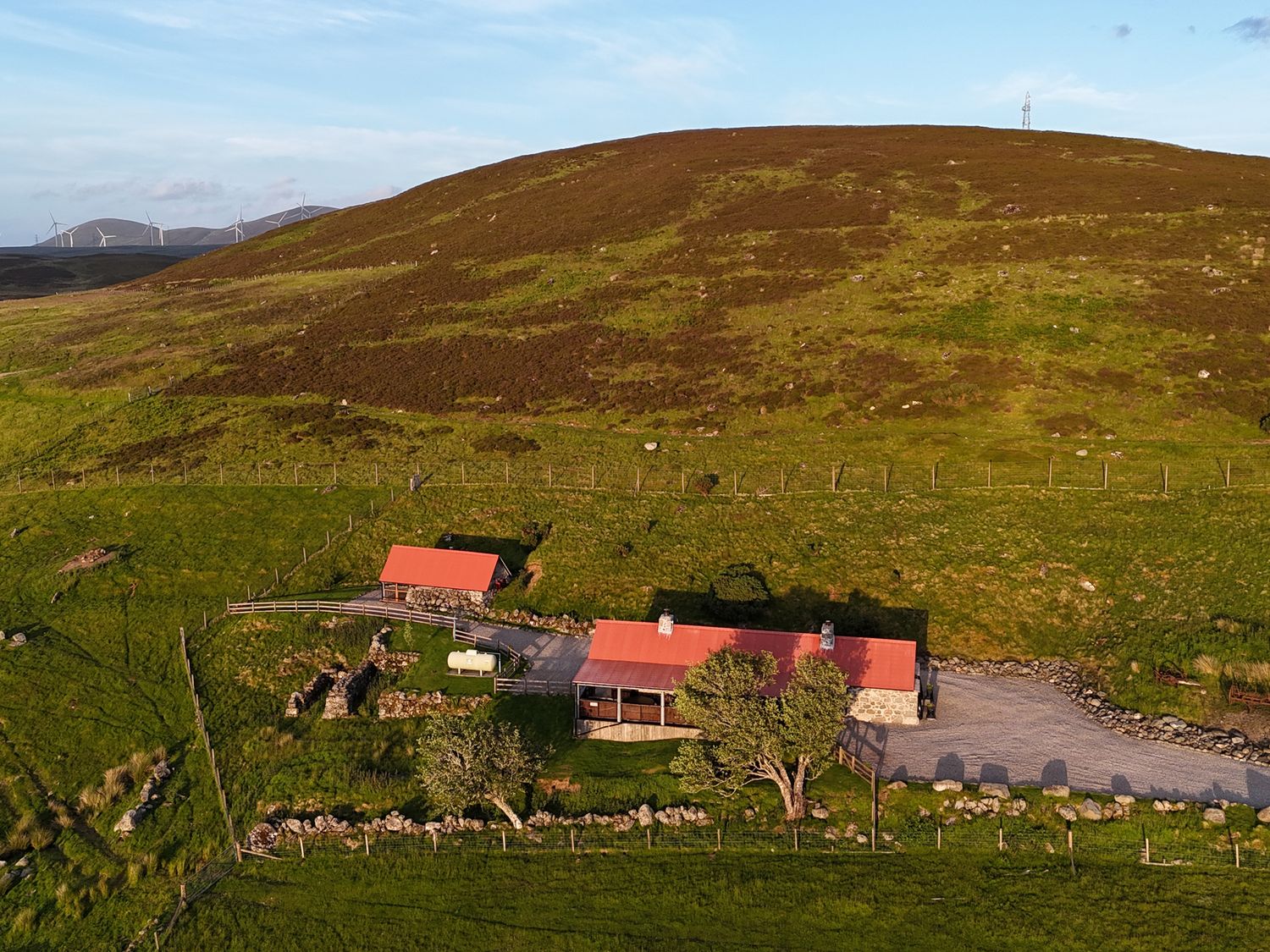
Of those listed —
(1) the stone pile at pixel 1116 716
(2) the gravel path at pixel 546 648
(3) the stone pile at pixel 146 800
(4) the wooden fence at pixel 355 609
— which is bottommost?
(3) the stone pile at pixel 146 800

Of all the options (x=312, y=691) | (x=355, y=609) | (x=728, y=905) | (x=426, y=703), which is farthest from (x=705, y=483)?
(x=728, y=905)

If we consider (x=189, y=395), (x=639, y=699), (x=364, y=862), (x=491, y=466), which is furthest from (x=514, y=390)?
(x=364, y=862)

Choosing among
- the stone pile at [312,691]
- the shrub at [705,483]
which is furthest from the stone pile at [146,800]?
the shrub at [705,483]

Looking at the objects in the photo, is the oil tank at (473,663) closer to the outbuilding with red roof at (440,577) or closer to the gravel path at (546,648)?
the gravel path at (546,648)

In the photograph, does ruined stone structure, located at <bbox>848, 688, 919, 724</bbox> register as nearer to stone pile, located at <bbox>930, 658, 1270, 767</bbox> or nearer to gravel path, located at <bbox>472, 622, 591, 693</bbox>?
stone pile, located at <bbox>930, 658, 1270, 767</bbox>

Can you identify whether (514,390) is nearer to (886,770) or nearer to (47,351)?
(886,770)

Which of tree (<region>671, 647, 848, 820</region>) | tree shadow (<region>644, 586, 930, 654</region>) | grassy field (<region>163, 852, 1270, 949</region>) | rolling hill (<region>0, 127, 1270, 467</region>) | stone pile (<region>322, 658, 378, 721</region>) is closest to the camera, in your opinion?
grassy field (<region>163, 852, 1270, 949</region>)


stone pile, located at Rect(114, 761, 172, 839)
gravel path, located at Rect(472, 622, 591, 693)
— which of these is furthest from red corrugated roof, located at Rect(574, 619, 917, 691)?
stone pile, located at Rect(114, 761, 172, 839)
